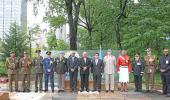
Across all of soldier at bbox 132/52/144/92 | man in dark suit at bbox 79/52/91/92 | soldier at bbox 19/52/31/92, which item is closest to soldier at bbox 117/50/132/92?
soldier at bbox 132/52/144/92

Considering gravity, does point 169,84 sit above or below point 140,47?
below

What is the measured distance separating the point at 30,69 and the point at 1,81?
9160 mm

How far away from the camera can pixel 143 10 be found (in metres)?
26.9

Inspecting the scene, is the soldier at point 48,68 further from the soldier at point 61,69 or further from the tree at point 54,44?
the tree at point 54,44

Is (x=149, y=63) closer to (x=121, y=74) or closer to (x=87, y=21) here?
(x=121, y=74)

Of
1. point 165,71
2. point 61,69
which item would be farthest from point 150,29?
point 61,69

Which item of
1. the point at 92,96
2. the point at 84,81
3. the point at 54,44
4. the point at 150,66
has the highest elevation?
the point at 54,44

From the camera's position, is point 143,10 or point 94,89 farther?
point 143,10

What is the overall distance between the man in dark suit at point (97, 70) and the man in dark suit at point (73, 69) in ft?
2.53

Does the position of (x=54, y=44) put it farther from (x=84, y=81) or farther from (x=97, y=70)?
(x=97, y=70)

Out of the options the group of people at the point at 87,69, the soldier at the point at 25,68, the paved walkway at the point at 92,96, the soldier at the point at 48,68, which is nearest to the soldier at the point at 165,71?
the paved walkway at the point at 92,96

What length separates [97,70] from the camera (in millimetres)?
20531

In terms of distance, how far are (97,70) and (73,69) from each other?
1072mm

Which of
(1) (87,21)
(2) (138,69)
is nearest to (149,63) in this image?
(2) (138,69)
